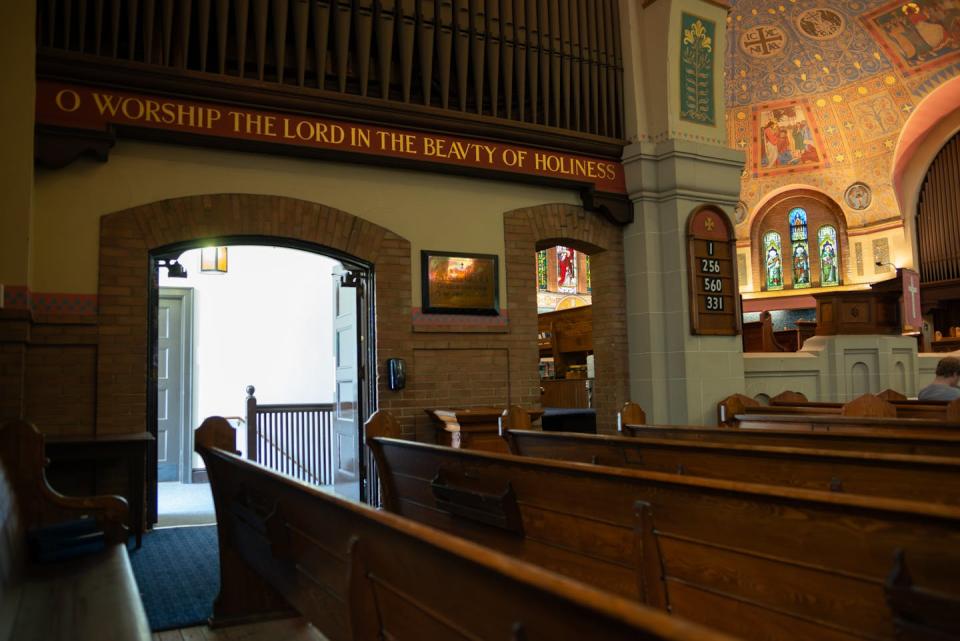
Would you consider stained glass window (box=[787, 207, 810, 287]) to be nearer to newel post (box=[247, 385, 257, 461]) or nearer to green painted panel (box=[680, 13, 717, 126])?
green painted panel (box=[680, 13, 717, 126])

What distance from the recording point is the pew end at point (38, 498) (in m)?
3.29

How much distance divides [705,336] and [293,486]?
610 centimetres

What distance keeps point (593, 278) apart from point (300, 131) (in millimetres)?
3523

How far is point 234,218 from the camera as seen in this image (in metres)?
6.26

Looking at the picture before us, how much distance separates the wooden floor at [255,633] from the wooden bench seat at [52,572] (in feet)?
2.12

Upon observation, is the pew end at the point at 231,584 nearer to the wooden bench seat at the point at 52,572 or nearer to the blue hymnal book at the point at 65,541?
the wooden bench seat at the point at 52,572

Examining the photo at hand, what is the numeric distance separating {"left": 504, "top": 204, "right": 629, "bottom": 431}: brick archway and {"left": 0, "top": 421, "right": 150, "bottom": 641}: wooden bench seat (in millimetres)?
4658

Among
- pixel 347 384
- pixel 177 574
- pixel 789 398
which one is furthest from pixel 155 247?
pixel 789 398

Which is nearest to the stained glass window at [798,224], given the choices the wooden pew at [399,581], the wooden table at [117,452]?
the wooden table at [117,452]

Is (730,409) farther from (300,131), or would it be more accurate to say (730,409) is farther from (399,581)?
(399,581)

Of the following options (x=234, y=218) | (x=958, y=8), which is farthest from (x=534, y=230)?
(x=958, y=8)

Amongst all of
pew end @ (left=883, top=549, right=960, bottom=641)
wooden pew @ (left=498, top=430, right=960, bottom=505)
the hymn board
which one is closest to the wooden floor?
wooden pew @ (left=498, top=430, right=960, bottom=505)

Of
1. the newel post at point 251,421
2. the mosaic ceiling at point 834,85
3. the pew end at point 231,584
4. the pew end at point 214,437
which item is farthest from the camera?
the mosaic ceiling at point 834,85

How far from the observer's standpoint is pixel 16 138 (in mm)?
5195
